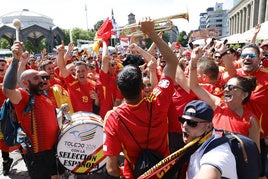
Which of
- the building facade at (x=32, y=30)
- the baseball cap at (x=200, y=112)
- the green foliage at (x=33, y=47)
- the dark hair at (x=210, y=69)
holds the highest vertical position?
the building facade at (x=32, y=30)

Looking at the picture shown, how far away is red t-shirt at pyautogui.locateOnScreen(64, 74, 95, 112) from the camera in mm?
4539

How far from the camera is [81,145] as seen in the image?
370cm

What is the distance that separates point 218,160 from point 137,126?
30.6 inches

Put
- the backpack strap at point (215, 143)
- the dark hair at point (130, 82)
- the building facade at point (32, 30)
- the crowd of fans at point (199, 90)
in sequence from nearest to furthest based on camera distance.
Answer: the backpack strap at point (215, 143) → the dark hair at point (130, 82) → the crowd of fans at point (199, 90) → the building facade at point (32, 30)

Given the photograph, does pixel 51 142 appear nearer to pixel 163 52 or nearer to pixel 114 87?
pixel 114 87

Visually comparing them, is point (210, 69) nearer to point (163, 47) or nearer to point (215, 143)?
point (163, 47)

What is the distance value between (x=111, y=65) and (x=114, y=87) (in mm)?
515

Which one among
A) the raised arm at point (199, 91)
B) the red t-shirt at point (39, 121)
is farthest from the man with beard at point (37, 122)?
the raised arm at point (199, 91)

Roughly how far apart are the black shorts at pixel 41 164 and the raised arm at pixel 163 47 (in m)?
2.13

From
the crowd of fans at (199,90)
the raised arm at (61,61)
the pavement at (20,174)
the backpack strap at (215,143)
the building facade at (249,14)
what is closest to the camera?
the backpack strap at (215,143)

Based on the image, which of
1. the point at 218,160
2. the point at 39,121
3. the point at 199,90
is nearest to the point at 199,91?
the point at 199,90

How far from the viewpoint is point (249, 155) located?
67.4 inches

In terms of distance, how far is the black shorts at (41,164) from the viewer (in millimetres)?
3268

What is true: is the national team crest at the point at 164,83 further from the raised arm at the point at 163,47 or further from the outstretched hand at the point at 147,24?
the outstretched hand at the point at 147,24
